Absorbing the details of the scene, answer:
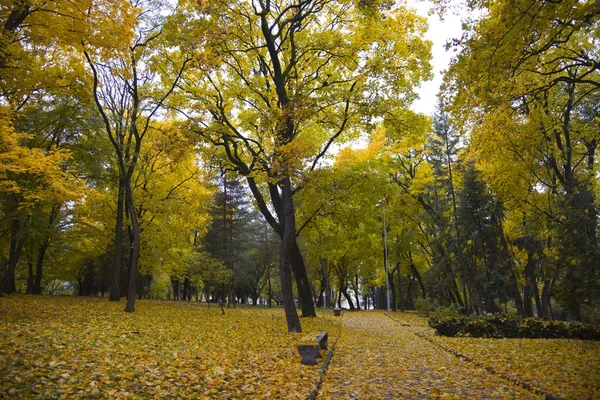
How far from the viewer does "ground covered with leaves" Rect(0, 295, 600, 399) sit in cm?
468

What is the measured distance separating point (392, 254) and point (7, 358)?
26.9m

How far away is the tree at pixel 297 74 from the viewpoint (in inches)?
445

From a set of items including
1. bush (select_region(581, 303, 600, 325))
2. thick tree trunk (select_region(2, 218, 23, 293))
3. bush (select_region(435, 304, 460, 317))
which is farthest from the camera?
thick tree trunk (select_region(2, 218, 23, 293))

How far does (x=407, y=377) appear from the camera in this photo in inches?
250

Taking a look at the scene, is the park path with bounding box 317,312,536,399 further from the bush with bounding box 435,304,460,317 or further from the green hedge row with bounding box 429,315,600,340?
the bush with bounding box 435,304,460,317

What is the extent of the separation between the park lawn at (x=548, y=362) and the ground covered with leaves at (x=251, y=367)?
0.06 feet

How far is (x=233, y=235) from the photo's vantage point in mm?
29719

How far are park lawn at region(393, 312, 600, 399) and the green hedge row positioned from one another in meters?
0.50

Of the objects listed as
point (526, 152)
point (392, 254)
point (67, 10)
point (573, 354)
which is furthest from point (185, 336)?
point (392, 254)

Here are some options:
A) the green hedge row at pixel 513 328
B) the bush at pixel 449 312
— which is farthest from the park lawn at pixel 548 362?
the bush at pixel 449 312

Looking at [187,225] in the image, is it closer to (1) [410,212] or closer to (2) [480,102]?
(1) [410,212]

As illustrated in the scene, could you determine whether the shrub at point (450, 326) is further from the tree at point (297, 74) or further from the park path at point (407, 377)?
the tree at point (297, 74)

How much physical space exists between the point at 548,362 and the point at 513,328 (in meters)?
5.21

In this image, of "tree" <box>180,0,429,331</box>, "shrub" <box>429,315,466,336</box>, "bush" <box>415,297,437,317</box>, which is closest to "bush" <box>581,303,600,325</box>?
"shrub" <box>429,315,466,336</box>
